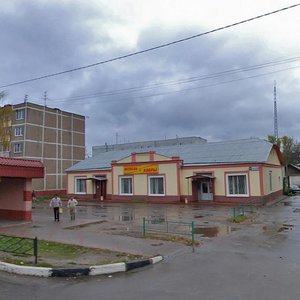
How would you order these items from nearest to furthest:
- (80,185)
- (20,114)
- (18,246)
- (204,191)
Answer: (18,246), (204,191), (80,185), (20,114)

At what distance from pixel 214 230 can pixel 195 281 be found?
9673mm

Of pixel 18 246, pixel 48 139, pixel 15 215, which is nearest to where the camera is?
pixel 18 246

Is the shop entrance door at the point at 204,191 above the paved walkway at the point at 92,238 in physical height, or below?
above

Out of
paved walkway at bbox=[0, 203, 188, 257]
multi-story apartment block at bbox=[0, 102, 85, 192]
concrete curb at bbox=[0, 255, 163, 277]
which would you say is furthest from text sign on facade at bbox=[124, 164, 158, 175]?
concrete curb at bbox=[0, 255, 163, 277]

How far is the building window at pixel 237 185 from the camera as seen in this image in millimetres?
34906

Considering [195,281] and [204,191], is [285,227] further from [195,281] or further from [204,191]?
[204,191]

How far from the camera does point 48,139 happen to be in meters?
59.0

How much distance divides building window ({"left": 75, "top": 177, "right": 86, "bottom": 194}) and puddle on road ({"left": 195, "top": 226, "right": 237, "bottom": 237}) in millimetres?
30351

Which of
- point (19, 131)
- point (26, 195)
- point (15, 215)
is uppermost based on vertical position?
point (19, 131)

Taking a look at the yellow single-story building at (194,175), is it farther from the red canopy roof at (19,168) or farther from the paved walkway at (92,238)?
the red canopy roof at (19,168)

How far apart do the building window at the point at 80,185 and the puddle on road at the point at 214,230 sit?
30351mm

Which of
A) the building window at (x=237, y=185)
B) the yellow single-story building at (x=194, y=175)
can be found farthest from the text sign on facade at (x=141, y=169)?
the building window at (x=237, y=185)

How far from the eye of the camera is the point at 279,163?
149 feet

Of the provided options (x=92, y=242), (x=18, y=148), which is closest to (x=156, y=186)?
(x=18, y=148)
